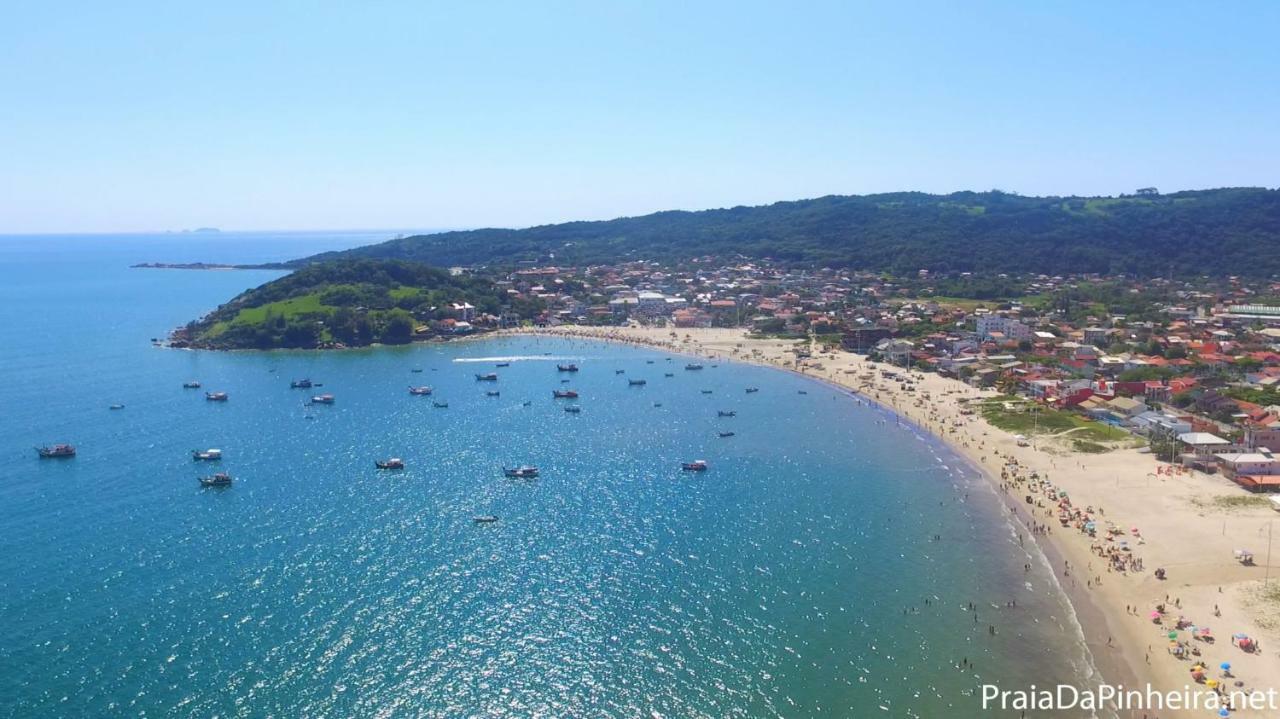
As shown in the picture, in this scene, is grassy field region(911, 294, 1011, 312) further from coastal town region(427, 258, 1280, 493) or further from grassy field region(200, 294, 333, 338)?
grassy field region(200, 294, 333, 338)

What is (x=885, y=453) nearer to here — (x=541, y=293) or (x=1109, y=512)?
(x=1109, y=512)

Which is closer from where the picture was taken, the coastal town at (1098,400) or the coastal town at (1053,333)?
the coastal town at (1098,400)

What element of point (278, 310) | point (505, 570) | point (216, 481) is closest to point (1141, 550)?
point (505, 570)

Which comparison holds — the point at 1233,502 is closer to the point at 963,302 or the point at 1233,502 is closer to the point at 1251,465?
the point at 1251,465

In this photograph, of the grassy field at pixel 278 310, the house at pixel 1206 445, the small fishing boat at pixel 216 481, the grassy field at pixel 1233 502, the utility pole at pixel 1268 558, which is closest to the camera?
the utility pole at pixel 1268 558

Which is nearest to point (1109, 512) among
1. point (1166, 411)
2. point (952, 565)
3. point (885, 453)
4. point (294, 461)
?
point (952, 565)

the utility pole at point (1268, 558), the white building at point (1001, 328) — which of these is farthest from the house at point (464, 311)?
the utility pole at point (1268, 558)

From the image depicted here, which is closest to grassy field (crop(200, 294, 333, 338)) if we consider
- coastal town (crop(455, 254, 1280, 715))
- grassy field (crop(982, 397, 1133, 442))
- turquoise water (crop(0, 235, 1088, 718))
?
coastal town (crop(455, 254, 1280, 715))

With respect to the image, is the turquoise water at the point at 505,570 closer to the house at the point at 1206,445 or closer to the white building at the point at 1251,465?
the house at the point at 1206,445
